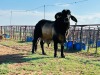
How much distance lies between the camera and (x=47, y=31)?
582 inches

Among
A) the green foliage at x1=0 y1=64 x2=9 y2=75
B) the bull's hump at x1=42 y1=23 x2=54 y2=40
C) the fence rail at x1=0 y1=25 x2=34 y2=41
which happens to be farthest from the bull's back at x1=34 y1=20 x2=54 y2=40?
the fence rail at x1=0 y1=25 x2=34 y2=41

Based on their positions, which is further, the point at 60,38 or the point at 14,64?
the point at 60,38

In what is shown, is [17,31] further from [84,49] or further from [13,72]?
[13,72]

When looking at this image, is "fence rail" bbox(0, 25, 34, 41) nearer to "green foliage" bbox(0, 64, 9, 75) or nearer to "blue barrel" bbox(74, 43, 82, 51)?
"blue barrel" bbox(74, 43, 82, 51)

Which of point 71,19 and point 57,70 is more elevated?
point 71,19

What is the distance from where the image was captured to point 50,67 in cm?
1055

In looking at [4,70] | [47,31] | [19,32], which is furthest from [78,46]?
[19,32]

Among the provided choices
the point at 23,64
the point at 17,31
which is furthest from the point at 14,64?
the point at 17,31

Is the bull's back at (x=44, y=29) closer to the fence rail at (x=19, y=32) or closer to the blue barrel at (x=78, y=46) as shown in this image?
the blue barrel at (x=78, y=46)

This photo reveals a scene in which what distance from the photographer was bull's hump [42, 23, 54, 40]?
14.4m

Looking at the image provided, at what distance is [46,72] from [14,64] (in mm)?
2122

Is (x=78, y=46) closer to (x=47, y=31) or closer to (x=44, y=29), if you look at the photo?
(x=44, y=29)

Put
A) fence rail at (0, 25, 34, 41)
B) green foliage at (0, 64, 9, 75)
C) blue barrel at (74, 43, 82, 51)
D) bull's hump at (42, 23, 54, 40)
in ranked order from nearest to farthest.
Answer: green foliage at (0, 64, 9, 75) → bull's hump at (42, 23, 54, 40) → blue barrel at (74, 43, 82, 51) → fence rail at (0, 25, 34, 41)

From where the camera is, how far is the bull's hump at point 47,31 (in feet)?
47.3
